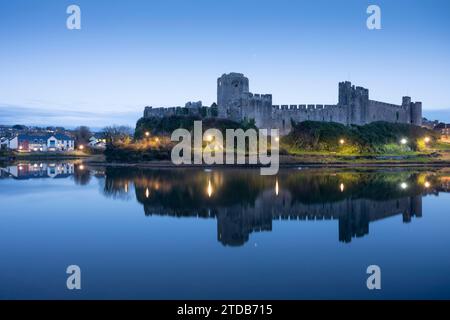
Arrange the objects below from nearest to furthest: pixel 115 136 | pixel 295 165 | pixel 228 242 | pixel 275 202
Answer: pixel 228 242 < pixel 275 202 < pixel 295 165 < pixel 115 136

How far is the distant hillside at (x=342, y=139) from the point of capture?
3341 cm

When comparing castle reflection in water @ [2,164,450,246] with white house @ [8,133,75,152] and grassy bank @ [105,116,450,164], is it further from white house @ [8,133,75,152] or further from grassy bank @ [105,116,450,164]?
white house @ [8,133,75,152]

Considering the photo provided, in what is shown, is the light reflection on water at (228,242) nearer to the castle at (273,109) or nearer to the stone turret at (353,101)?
the castle at (273,109)

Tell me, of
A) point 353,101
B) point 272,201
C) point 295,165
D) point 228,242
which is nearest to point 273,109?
point 353,101

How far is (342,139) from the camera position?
1340 inches

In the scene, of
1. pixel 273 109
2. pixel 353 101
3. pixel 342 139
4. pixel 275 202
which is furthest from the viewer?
pixel 353 101

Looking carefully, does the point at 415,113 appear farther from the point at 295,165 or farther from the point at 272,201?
the point at 272,201

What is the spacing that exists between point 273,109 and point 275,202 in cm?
2344

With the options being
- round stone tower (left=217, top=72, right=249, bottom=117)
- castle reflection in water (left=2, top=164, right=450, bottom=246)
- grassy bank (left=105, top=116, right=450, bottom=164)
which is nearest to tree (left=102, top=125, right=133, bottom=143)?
grassy bank (left=105, top=116, right=450, bottom=164)

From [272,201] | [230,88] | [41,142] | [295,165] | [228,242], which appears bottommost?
[228,242]

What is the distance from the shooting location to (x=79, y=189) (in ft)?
52.7

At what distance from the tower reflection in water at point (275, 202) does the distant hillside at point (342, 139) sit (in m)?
16.3

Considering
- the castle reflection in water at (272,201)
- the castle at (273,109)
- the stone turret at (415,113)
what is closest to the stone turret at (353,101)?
the castle at (273,109)
